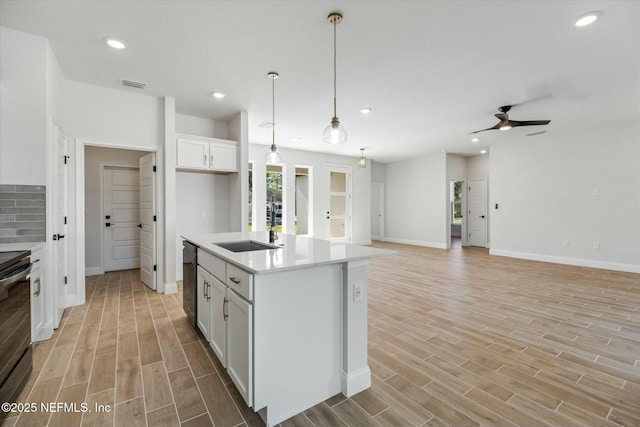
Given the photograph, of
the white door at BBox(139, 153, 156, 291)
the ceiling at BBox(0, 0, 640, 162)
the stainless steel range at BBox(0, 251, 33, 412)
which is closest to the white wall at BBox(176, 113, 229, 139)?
the ceiling at BBox(0, 0, 640, 162)

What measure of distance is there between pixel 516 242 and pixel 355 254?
21.3ft

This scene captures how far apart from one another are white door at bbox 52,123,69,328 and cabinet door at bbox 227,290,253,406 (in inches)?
87.4

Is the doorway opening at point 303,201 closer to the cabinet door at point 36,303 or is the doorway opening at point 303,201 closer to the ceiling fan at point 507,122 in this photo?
the ceiling fan at point 507,122

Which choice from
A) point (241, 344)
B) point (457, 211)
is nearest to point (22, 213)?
point (241, 344)

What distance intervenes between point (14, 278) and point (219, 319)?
48.6 inches

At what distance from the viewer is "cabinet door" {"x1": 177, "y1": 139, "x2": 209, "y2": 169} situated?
4293 mm

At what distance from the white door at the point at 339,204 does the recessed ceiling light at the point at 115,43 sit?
5961 mm

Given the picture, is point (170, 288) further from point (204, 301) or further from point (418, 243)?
point (418, 243)

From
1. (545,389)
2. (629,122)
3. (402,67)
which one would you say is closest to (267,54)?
(402,67)

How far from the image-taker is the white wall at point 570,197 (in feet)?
17.5

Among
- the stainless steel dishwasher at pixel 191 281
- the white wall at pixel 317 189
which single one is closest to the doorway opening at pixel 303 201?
the white wall at pixel 317 189

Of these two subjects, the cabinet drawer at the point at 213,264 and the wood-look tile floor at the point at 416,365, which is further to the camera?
the cabinet drawer at the point at 213,264

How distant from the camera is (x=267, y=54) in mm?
2924

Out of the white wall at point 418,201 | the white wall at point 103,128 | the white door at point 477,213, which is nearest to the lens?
the white wall at point 103,128
